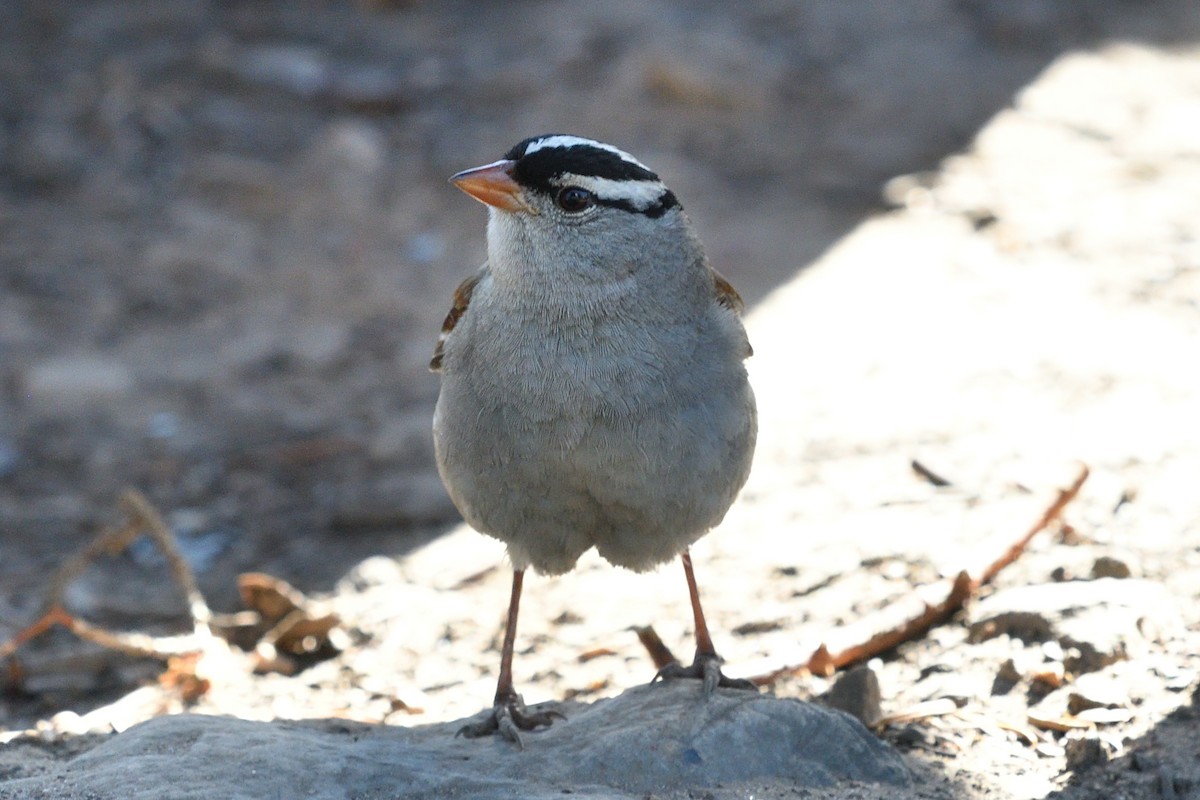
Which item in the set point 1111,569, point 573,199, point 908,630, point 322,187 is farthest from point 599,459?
point 322,187

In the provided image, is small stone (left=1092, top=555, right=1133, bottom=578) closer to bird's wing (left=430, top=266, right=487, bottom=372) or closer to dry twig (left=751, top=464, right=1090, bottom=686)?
dry twig (left=751, top=464, right=1090, bottom=686)

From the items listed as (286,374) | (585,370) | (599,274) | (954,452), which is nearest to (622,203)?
(599,274)

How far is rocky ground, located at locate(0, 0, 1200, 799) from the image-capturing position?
523 centimetres

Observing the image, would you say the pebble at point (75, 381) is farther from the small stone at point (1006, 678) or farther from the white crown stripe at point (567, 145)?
the small stone at point (1006, 678)

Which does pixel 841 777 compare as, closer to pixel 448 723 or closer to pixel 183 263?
pixel 448 723

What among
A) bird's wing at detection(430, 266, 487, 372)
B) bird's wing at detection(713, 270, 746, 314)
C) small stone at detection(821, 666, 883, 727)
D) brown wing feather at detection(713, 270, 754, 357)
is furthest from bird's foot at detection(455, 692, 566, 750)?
bird's wing at detection(713, 270, 746, 314)

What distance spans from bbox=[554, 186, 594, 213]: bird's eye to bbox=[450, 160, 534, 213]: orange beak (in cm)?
10

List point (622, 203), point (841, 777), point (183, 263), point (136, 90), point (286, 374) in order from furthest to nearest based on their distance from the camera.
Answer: point (136, 90) < point (183, 263) < point (286, 374) < point (622, 203) < point (841, 777)

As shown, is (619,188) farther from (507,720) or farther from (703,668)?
(507,720)

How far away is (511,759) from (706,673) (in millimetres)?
783

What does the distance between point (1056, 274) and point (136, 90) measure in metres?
7.20

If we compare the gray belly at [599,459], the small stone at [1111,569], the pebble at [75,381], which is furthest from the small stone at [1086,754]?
the pebble at [75,381]

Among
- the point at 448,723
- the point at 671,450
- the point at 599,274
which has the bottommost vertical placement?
the point at 448,723

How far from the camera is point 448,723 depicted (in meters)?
4.88
